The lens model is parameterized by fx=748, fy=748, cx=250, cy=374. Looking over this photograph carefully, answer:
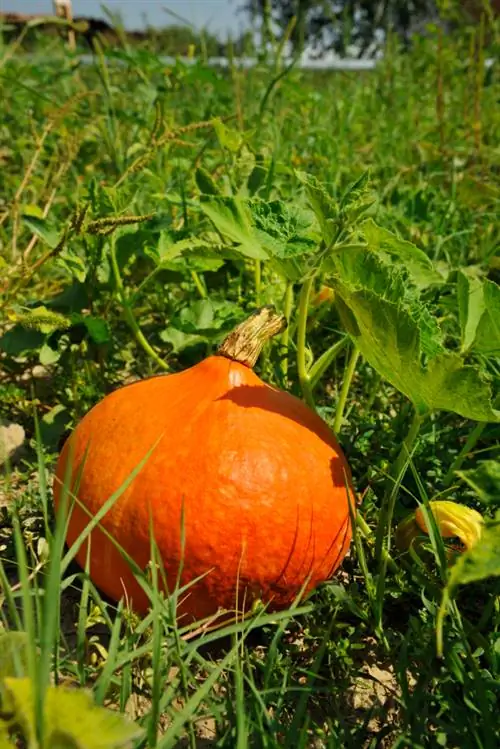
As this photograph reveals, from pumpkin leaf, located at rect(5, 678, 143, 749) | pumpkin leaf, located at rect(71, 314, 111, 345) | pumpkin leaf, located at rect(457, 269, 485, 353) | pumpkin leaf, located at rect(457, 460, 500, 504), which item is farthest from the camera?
pumpkin leaf, located at rect(71, 314, 111, 345)

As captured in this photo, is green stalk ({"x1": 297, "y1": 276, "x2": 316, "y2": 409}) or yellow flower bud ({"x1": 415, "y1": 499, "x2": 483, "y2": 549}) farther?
green stalk ({"x1": 297, "y1": 276, "x2": 316, "y2": 409})

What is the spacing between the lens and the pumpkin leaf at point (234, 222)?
156 centimetres

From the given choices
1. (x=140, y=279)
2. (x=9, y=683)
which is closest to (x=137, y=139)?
(x=140, y=279)

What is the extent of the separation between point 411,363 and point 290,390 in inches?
29.0

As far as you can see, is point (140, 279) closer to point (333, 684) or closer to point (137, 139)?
point (137, 139)

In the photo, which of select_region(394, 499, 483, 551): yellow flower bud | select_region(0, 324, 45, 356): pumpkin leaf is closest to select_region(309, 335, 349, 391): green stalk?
select_region(394, 499, 483, 551): yellow flower bud

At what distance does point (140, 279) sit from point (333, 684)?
60.1 inches

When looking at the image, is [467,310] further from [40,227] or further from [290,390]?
[40,227]

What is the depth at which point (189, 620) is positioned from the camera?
136 centimetres

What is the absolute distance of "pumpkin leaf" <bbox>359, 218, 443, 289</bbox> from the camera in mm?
1478

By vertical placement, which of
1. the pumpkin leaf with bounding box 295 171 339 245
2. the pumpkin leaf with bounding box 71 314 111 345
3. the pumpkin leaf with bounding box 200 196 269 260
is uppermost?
the pumpkin leaf with bounding box 295 171 339 245

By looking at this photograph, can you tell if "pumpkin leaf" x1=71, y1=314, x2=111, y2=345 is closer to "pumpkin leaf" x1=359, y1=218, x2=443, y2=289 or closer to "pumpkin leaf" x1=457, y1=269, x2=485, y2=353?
"pumpkin leaf" x1=359, y1=218, x2=443, y2=289


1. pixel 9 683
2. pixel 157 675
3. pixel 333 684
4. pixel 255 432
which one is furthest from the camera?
pixel 255 432

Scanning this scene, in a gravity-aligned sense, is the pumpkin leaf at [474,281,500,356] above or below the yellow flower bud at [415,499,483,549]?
above
